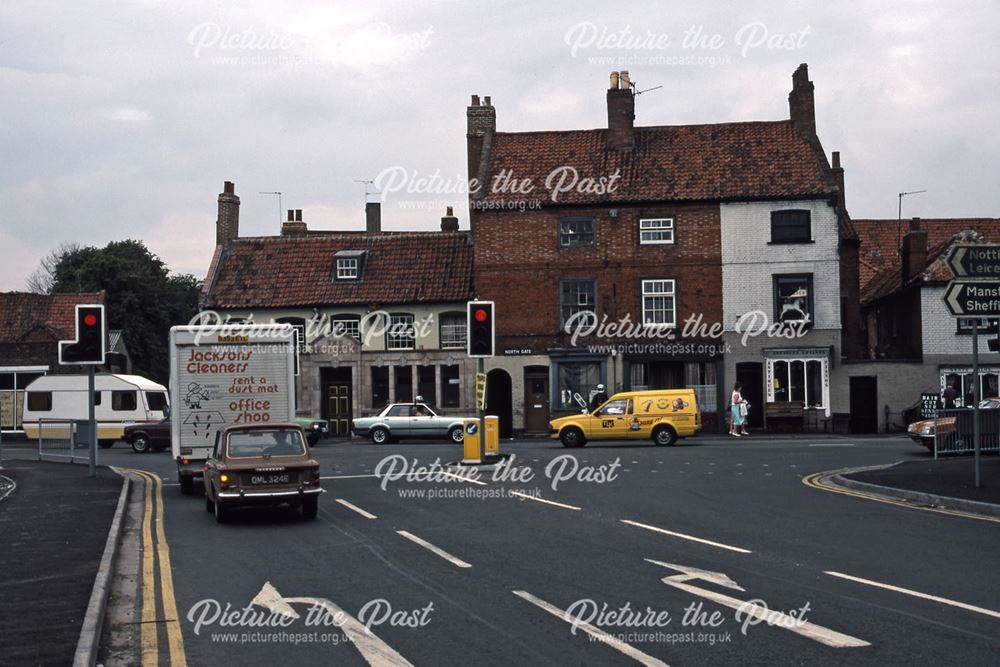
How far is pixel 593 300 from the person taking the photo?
4525 centimetres

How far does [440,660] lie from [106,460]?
30283 mm

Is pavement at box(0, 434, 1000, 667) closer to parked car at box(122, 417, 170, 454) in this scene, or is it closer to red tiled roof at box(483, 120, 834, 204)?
parked car at box(122, 417, 170, 454)

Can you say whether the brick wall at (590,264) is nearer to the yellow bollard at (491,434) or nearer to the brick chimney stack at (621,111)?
the brick chimney stack at (621,111)

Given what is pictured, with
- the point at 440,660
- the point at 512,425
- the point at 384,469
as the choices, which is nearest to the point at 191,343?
the point at 384,469

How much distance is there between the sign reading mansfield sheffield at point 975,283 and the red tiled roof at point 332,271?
1228 inches

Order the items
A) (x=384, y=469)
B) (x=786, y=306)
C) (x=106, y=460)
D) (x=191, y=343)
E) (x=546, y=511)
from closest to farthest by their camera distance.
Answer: (x=546, y=511) < (x=191, y=343) < (x=384, y=469) < (x=106, y=460) < (x=786, y=306)

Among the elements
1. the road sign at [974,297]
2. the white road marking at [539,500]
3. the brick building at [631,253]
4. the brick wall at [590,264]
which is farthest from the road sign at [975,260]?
the brick wall at [590,264]

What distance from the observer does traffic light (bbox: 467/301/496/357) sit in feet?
82.8

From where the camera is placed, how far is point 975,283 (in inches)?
714

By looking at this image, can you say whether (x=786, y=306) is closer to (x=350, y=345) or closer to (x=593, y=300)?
(x=593, y=300)

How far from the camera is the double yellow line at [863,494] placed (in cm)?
1630

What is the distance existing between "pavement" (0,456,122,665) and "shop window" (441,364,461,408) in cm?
2404

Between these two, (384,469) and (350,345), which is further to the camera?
(350,345)

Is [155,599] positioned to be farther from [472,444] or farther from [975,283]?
[472,444]
